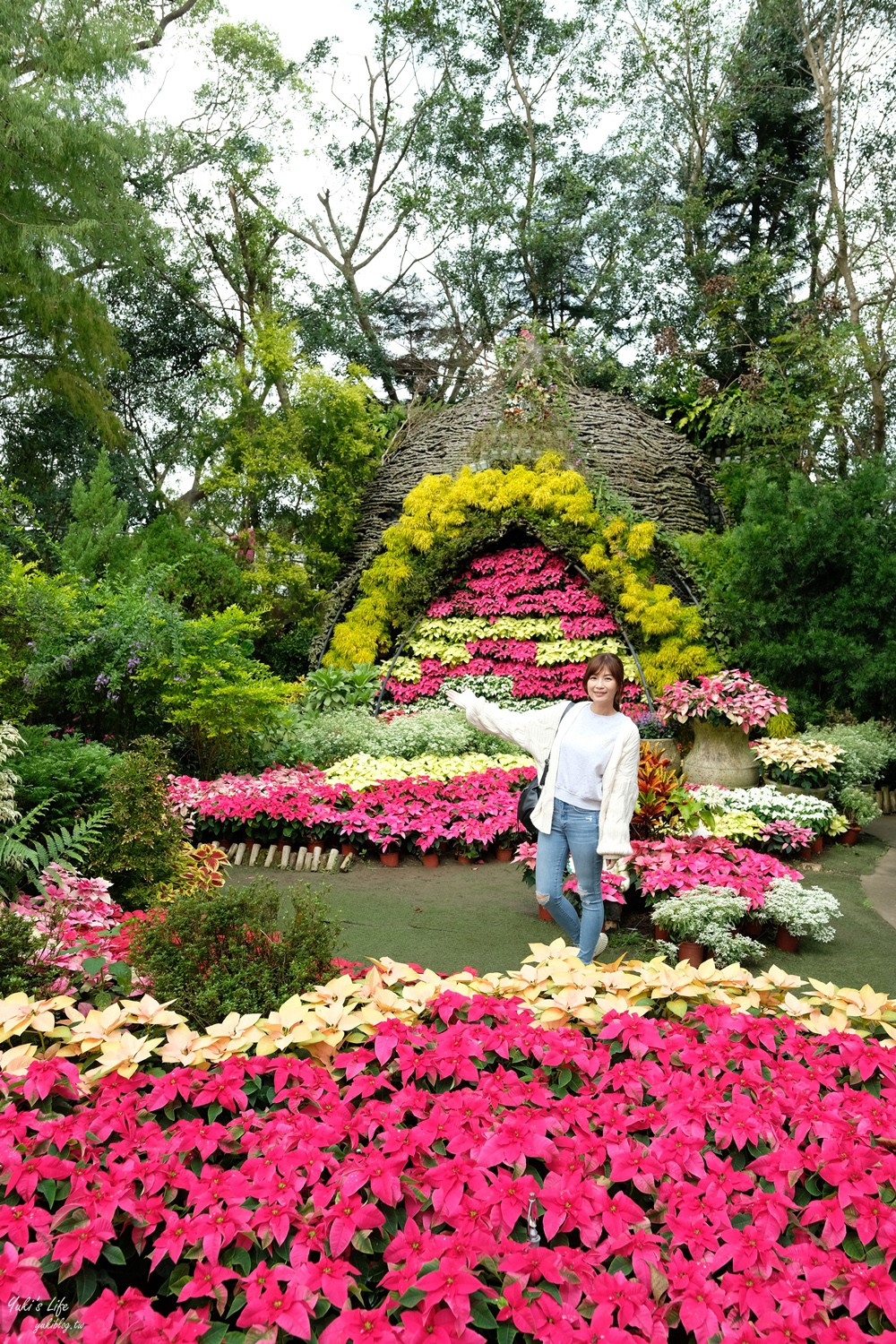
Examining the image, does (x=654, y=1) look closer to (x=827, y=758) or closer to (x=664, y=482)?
(x=664, y=482)

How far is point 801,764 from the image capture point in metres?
8.56

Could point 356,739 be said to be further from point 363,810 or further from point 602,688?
point 602,688

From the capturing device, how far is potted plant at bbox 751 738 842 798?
8.52m

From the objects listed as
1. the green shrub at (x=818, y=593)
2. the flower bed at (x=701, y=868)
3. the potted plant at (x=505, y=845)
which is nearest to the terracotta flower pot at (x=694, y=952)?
the flower bed at (x=701, y=868)

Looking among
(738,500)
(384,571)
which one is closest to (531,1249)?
(384,571)

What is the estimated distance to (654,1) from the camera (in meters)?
22.2

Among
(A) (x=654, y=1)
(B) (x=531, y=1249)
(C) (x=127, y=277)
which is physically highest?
(A) (x=654, y=1)

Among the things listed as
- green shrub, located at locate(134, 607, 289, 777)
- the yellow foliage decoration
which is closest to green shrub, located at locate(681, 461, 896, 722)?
Result: the yellow foliage decoration

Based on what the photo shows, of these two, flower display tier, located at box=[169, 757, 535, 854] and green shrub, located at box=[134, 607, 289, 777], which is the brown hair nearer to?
flower display tier, located at box=[169, 757, 535, 854]

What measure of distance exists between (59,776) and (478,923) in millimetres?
2552

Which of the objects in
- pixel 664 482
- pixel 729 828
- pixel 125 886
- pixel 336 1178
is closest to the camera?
pixel 336 1178

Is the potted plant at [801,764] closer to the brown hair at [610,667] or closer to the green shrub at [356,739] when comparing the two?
the green shrub at [356,739]

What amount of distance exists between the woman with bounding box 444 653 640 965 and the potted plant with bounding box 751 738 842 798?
467cm

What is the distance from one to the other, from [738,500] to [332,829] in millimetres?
8548
